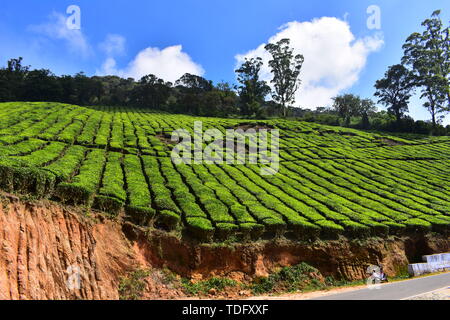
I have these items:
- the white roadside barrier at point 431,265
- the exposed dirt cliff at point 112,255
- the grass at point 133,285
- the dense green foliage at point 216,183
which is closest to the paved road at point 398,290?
the white roadside barrier at point 431,265

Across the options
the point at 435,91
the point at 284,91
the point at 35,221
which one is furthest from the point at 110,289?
the point at 435,91

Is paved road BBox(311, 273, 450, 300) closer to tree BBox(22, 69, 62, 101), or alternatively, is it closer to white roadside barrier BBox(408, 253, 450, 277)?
white roadside barrier BBox(408, 253, 450, 277)

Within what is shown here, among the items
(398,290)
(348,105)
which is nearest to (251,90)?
(348,105)

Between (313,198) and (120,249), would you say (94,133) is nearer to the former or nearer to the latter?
(120,249)

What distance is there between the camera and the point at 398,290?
15461 mm

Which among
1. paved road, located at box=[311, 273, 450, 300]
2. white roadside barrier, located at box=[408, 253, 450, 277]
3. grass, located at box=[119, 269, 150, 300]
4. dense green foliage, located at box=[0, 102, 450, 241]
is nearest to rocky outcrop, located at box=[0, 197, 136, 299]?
grass, located at box=[119, 269, 150, 300]

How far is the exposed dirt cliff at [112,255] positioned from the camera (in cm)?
1109

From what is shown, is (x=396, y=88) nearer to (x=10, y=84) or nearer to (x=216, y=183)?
(x=216, y=183)

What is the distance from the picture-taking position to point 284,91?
68.4 metres

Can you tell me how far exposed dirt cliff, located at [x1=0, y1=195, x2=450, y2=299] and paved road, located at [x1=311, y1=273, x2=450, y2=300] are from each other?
7.13 ft

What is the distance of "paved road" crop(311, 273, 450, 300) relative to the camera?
14209 millimetres

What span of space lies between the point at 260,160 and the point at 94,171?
1925 centimetres

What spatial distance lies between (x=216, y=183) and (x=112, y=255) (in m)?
11.2

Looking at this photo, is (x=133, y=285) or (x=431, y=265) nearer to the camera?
(x=133, y=285)
